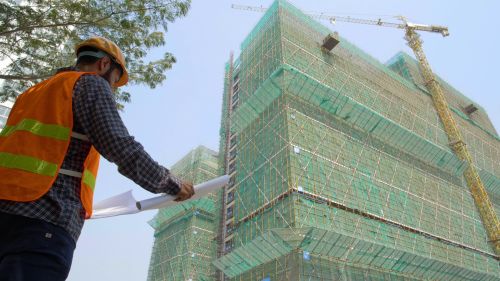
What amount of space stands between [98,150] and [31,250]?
0.37 metres

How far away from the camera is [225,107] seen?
87.0ft

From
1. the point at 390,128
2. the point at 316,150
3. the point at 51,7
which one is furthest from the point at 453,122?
the point at 51,7

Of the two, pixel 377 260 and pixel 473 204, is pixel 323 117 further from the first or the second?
pixel 473 204

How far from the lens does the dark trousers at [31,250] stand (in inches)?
42.3

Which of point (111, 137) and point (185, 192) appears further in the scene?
point (185, 192)

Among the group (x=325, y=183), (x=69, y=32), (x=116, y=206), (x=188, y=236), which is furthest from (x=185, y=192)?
(x=188, y=236)

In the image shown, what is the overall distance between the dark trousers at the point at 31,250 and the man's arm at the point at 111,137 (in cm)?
28

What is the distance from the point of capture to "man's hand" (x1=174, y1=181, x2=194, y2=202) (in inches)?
57.9

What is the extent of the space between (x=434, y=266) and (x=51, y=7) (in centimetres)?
1684

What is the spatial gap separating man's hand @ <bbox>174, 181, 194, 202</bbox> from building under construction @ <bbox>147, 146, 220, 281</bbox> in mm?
21341

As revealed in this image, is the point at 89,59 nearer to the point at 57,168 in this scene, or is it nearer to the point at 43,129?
the point at 43,129

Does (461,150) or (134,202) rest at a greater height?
(461,150)

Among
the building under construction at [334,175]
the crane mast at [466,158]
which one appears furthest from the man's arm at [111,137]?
the crane mast at [466,158]

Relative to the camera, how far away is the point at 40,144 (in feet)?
4.09
